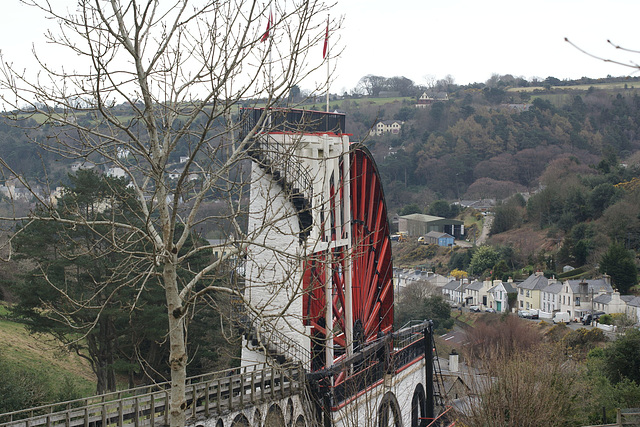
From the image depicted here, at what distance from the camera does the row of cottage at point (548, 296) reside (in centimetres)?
4494

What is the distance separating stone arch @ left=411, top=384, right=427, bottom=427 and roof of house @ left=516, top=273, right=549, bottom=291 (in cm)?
3413

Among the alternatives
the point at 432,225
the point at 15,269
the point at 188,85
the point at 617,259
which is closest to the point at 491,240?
the point at 432,225

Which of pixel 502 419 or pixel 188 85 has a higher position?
pixel 188 85

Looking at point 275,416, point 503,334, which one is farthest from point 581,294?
point 275,416

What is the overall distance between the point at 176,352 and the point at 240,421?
226 inches

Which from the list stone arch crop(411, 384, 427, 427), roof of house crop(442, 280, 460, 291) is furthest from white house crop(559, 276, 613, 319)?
stone arch crop(411, 384, 427, 427)

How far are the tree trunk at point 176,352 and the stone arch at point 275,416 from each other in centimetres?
587

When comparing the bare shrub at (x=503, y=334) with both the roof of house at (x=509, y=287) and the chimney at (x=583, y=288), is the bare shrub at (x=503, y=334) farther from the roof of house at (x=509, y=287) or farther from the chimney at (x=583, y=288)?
the roof of house at (x=509, y=287)

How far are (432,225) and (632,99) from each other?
178 ft

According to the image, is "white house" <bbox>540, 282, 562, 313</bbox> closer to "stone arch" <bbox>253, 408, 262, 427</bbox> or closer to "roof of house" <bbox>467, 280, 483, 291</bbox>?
"roof of house" <bbox>467, 280, 483, 291</bbox>

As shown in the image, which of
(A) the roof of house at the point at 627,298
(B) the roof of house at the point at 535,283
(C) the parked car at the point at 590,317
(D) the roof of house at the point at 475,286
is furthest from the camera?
(D) the roof of house at the point at 475,286

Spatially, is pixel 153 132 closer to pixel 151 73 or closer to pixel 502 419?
pixel 151 73

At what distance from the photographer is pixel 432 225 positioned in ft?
266

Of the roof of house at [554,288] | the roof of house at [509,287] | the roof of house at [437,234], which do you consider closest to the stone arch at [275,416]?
the roof of house at [554,288]
